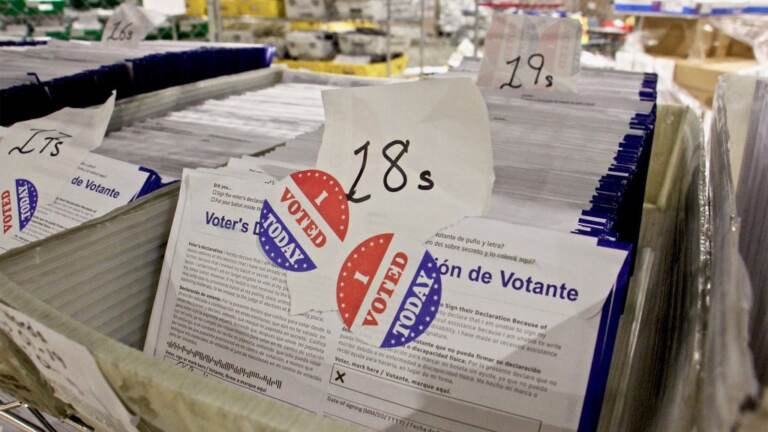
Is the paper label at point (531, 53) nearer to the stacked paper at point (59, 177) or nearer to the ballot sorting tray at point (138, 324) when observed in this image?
the ballot sorting tray at point (138, 324)

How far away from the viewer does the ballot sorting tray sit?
1.30 ft

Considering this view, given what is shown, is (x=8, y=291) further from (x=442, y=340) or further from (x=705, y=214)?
(x=705, y=214)

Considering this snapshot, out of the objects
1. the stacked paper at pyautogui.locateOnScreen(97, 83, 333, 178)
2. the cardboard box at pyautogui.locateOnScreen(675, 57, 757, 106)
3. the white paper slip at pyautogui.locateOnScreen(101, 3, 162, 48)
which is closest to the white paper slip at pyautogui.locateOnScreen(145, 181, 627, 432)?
the stacked paper at pyautogui.locateOnScreen(97, 83, 333, 178)

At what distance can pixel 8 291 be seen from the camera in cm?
50

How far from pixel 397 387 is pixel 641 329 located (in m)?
0.28

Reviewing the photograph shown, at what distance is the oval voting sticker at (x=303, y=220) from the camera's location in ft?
1.91

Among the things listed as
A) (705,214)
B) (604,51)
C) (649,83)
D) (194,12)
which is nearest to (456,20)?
(604,51)

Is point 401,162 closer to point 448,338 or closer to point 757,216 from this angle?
point 448,338

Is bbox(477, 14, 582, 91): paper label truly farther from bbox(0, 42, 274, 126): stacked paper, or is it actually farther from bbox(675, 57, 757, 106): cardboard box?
bbox(675, 57, 757, 106): cardboard box

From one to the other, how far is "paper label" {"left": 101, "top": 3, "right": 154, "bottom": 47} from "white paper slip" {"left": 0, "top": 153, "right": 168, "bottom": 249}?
80 cm

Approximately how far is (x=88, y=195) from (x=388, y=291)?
46 centimetres

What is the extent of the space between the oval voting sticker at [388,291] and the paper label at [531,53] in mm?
619

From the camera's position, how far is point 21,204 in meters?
0.77

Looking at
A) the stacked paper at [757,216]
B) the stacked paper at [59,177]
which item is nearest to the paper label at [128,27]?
the stacked paper at [59,177]
